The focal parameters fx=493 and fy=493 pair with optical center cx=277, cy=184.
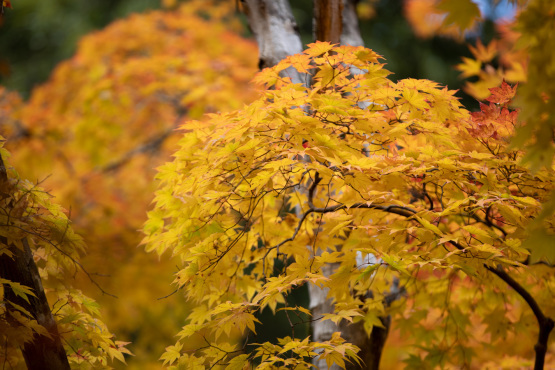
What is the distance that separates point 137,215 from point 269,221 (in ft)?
13.0

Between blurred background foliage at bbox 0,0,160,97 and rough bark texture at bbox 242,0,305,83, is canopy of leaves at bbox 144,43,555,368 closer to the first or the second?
rough bark texture at bbox 242,0,305,83

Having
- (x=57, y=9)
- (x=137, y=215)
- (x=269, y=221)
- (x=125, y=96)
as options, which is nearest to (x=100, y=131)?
(x=125, y=96)

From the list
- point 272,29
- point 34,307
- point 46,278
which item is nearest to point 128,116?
point 272,29

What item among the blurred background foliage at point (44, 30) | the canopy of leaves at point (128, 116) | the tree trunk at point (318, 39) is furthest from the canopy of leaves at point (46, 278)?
the blurred background foliage at point (44, 30)

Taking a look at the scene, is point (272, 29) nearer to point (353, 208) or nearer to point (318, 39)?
point (318, 39)

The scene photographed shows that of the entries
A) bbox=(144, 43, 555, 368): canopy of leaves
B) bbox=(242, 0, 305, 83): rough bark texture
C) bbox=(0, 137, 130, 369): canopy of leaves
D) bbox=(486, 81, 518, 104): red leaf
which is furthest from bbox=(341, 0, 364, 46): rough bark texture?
bbox=(0, 137, 130, 369): canopy of leaves

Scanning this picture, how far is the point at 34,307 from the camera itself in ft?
5.10

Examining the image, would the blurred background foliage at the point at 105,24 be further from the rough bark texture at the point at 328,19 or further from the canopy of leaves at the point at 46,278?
the canopy of leaves at the point at 46,278

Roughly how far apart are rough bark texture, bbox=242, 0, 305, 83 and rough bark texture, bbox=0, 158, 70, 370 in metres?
1.47

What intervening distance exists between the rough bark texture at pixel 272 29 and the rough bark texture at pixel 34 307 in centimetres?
147

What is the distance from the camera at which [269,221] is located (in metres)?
2.14

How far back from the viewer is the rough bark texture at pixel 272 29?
2574mm

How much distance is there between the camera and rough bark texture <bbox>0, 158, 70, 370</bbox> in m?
1.53

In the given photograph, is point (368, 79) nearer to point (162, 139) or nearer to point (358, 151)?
point (358, 151)
